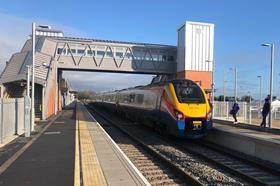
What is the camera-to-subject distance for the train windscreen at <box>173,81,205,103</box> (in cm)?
1641

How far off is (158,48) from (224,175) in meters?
43.6

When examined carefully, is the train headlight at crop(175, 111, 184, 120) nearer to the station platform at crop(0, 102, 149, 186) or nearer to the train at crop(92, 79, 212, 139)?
the train at crop(92, 79, 212, 139)

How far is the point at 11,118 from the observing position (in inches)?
672

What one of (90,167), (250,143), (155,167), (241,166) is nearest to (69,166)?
(90,167)

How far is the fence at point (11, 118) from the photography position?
15109 mm

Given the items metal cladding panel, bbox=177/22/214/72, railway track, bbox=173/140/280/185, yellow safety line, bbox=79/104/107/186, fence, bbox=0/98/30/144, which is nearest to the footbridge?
metal cladding panel, bbox=177/22/214/72

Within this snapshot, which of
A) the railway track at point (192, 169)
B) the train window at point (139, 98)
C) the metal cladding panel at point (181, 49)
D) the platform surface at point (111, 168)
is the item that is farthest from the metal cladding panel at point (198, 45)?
the platform surface at point (111, 168)

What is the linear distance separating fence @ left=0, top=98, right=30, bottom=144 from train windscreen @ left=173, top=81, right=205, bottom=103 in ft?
22.9

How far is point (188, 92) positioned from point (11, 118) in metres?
7.72

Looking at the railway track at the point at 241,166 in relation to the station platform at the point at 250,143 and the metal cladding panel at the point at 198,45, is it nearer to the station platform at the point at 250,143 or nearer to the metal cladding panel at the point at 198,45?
the station platform at the point at 250,143

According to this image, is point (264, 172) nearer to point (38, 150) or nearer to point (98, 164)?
point (98, 164)

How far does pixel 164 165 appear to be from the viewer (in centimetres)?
1212

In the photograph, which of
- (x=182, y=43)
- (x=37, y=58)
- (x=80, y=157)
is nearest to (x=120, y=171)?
(x=80, y=157)

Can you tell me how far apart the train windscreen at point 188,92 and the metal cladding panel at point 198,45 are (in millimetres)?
32237
